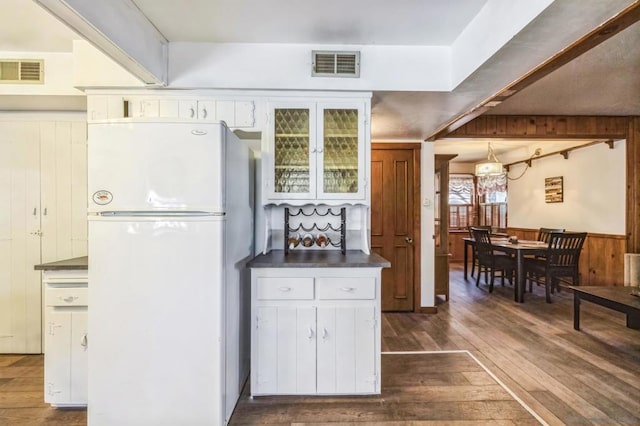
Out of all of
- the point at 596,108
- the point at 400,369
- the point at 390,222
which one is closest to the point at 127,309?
the point at 400,369

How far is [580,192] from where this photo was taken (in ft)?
17.7

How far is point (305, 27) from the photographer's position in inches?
86.0

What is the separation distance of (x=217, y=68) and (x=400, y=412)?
266 centimetres

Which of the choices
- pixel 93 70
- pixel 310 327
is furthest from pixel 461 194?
pixel 93 70

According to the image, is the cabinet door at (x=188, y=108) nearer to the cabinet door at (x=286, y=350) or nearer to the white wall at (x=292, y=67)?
the white wall at (x=292, y=67)

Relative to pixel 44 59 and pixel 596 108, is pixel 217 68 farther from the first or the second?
pixel 596 108

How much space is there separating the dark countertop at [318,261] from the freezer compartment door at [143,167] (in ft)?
2.06

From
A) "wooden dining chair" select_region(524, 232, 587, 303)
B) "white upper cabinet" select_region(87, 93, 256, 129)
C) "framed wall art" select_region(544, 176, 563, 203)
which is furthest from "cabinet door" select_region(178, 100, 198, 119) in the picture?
"framed wall art" select_region(544, 176, 563, 203)

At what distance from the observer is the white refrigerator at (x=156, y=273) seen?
1.76 meters

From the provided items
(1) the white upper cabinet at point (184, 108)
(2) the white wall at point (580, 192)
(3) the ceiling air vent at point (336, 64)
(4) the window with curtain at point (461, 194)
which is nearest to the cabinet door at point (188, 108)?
(1) the white upper cabinet at point (184, 108)

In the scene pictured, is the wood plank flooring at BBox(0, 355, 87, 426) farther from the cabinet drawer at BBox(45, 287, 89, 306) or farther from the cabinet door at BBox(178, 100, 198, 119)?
the cabinet door at BBox(178, 100, 198, 119)

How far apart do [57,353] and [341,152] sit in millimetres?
2324

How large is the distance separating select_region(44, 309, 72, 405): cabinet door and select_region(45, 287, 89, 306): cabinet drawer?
0.21 feet

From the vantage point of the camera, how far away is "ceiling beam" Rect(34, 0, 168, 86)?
1.59 m
